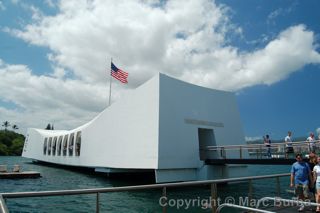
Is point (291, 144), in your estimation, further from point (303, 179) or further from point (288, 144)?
point (303, 179)

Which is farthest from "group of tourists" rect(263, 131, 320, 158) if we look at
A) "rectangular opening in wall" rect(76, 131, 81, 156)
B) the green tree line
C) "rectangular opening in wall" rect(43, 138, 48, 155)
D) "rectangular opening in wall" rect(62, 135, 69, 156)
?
the green tree line

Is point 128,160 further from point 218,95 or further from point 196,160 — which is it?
point 218,95

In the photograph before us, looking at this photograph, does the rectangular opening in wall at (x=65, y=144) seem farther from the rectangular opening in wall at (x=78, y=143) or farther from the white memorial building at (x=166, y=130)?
the white memorial building at (x=166, y=130)

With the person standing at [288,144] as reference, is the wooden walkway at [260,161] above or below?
below

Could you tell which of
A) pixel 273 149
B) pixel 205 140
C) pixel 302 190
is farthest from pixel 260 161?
pixel 302 190

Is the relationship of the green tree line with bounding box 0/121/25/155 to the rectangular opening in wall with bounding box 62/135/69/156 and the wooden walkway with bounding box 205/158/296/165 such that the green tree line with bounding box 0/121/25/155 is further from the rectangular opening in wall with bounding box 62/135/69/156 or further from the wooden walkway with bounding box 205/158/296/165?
the wooden walkway with bounding box 205/158/296/165

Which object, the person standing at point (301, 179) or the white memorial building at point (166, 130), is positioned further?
the white memorial building at point (166, 130)

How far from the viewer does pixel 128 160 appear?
59.2ft

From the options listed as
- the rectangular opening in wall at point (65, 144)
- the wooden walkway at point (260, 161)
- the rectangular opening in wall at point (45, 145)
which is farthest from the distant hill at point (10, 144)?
the wooden walkway at point (260, 161)

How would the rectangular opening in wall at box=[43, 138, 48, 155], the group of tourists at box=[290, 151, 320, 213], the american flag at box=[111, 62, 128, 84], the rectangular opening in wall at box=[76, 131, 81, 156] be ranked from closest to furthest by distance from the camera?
the group of tourists at box=[290, 151, 320, 213] → the american flag at box=[111, 62, 128, 84] → the rectangular opening in wall at box=[76, 131, 81, 156] → the rectangular opening in wall at box=[43, 138, 48, 155]

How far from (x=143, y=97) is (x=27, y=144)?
36167 millimetres

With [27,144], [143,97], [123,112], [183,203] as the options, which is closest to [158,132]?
[143,97]

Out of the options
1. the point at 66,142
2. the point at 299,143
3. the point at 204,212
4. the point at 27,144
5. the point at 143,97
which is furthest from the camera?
the point at 27,144

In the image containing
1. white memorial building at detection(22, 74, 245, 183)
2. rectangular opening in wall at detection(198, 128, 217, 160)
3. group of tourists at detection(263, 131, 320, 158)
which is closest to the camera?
group of tourists at detection(263, 131, 320, 158)
